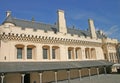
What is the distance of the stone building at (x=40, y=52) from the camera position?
17.2 meters

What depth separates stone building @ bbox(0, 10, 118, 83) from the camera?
1725 centimetres

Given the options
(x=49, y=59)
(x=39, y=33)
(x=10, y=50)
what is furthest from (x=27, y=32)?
(x=49, y=59)

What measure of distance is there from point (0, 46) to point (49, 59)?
692 centimetres

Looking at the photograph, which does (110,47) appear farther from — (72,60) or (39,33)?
(39,33)

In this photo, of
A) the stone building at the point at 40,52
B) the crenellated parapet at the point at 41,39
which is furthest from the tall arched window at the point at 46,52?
the crenellated parapet at the point at 41,39

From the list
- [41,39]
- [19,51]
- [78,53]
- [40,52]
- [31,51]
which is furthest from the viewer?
[78,53]

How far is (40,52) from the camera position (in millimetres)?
20438

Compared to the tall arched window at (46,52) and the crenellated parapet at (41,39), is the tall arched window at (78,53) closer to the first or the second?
the crenellated parapet at (41,39)

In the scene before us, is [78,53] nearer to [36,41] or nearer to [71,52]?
[71,52]

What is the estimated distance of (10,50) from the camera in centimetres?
1783

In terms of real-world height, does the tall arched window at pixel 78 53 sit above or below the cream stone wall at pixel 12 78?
above

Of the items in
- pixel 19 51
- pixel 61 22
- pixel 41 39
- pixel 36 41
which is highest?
pixel 61 22

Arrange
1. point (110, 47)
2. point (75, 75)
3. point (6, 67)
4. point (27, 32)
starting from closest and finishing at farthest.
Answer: point (6, 67), point (27, 32), point (75, 75), point (110, 47)

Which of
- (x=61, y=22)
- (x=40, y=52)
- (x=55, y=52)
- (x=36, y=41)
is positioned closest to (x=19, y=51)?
(x=36, y=41)
